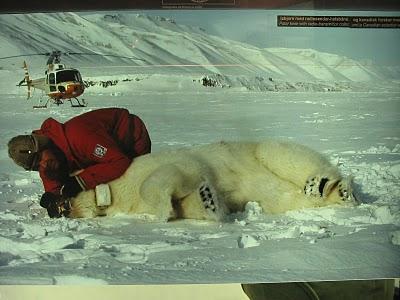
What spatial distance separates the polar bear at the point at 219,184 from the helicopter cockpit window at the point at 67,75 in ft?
1.24

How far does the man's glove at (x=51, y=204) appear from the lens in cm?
208

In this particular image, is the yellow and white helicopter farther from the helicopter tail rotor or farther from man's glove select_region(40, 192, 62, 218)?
man's glove select_region(40, 192, 62, 218)

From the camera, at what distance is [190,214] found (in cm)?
206

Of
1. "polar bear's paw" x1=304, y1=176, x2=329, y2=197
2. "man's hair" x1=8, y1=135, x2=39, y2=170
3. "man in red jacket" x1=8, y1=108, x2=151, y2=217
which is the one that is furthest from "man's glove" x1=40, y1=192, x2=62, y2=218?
"polar bear's paw" x1=304, y1=176, x2=329, y2=197

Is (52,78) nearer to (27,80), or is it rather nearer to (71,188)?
(27,80)

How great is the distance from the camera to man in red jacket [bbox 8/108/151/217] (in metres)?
2.07

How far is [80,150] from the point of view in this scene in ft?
6.81

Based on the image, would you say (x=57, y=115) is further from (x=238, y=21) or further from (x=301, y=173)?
(x=301, y=173)

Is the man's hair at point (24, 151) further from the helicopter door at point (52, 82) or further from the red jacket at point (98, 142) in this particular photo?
the helicopter door at point (52, 82)

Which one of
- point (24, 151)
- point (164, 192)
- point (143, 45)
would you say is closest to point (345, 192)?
point (164, 192)

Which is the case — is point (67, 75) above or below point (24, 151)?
above

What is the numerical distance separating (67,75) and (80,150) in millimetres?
278

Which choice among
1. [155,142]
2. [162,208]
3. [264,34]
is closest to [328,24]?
[264,34]

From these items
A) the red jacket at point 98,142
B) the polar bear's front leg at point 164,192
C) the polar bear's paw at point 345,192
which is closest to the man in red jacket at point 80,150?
the red jacket at point 98,142
